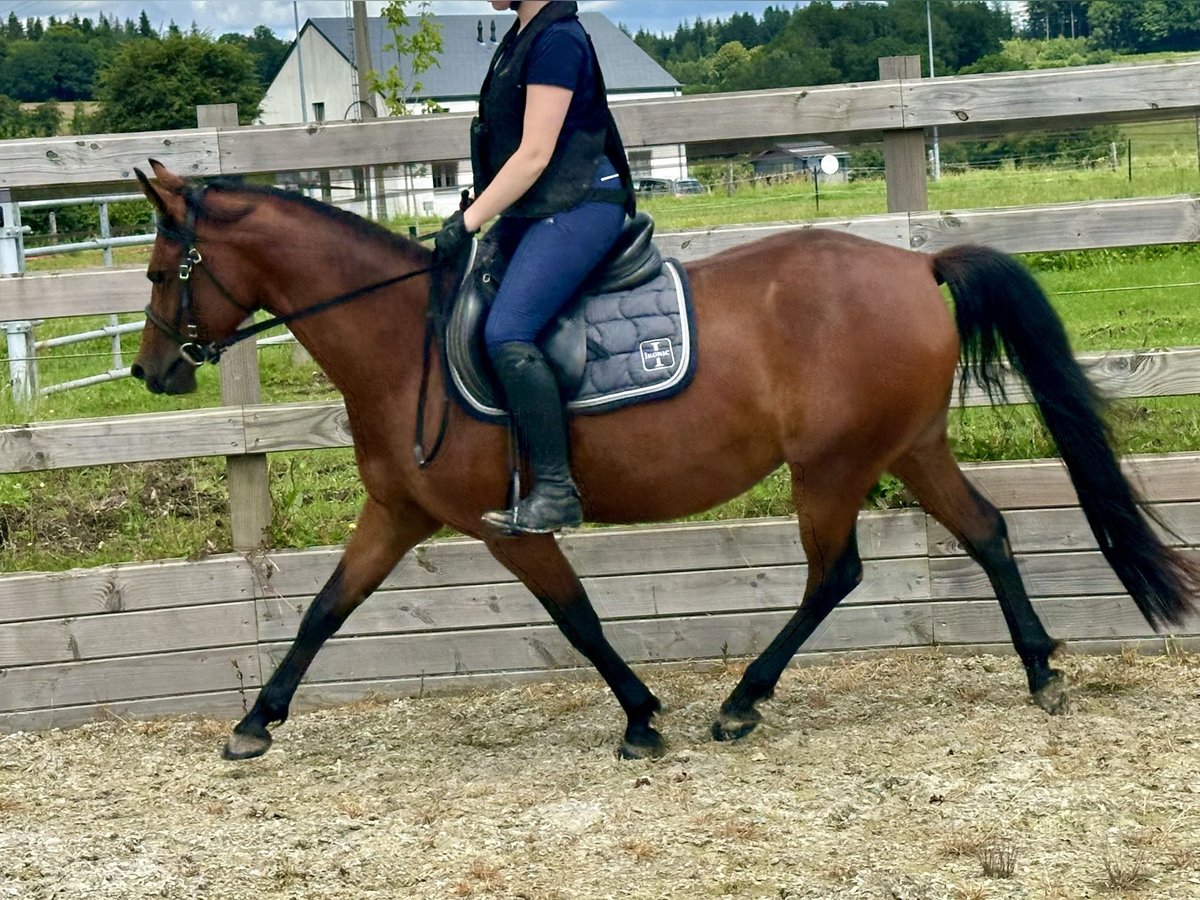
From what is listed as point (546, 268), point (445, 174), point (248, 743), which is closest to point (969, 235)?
point (546, 268)

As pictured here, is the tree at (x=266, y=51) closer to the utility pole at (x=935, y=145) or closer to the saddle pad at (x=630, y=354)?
the utility pole at (x=935, y=145)

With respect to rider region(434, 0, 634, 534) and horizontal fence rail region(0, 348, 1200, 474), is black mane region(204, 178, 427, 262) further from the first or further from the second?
horizontal fence rail region(0, 348, 1200, 474)

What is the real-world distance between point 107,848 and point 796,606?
8.92 ft

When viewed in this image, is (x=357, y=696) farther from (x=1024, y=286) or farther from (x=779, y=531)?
(x=1024, y=286)

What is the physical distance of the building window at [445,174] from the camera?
5.54 metres

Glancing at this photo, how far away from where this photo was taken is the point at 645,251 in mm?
4555

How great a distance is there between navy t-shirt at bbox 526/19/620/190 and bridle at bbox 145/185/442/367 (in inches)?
28.5

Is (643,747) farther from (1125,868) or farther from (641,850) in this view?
(1125,868)

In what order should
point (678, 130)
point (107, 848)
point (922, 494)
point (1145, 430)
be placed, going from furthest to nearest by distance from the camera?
1. point (1145, 430)
2. point (678, 130)
3. point (922, 494)
4. point (107, 848)

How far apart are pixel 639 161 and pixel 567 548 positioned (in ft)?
5.23

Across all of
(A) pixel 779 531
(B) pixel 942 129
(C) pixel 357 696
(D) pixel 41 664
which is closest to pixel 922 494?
(A) pixel 779 531

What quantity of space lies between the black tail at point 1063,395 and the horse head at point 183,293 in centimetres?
238

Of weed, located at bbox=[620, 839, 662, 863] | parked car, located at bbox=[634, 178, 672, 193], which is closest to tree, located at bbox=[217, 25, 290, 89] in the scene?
parked car, located at bbox=[634, 178, 672, 193]

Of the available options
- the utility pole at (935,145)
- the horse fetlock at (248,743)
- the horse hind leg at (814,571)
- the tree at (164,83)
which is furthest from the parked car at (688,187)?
the tree at (164,83)
